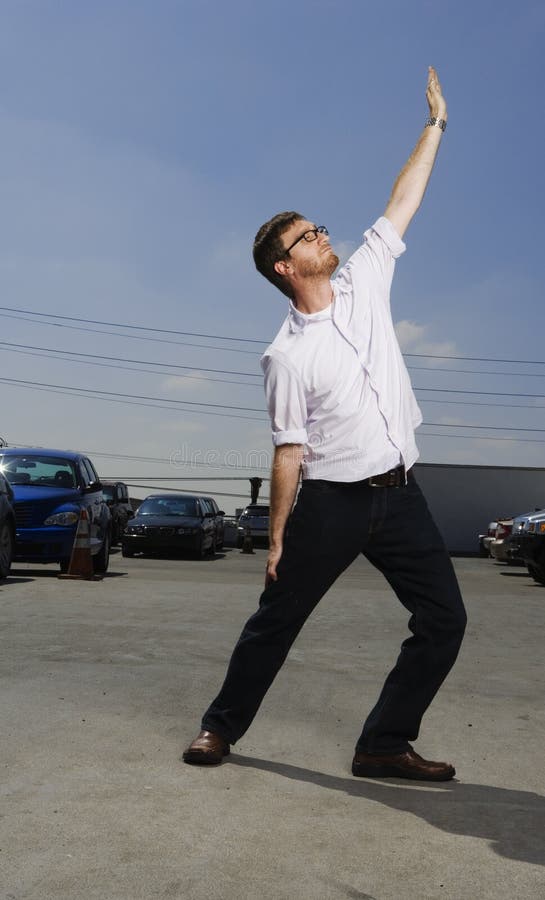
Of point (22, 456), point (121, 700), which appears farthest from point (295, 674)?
point (22, 456)

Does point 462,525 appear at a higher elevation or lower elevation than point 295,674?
higher

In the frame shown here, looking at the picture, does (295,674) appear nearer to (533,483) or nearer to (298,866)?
(298,866)

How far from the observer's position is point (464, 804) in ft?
12.2

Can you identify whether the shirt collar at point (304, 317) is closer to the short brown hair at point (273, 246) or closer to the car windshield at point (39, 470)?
the short brown hair at point (273, 246)

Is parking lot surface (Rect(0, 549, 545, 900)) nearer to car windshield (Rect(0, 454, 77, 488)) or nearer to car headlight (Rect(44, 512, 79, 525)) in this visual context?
car headlight (Rect(44, 512, 79, 525))

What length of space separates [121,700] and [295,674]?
133cm

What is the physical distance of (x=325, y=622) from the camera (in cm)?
959

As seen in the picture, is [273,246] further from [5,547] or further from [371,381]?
[5,547]

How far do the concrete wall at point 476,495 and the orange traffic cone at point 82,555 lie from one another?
85.8ft

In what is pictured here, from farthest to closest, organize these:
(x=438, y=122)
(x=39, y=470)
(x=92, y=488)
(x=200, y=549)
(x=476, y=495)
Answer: (x=476, y=495) < (x=200, y=549) < (x=92, y=488) < (x=39, y=470) < (x=438, y=122)

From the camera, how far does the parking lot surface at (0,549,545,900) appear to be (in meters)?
2.93

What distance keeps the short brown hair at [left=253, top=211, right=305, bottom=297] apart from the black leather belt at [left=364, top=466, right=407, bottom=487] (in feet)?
2.37

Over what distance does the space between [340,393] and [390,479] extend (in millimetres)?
337

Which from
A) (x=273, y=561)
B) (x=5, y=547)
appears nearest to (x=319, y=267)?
(x=273, y=561)
